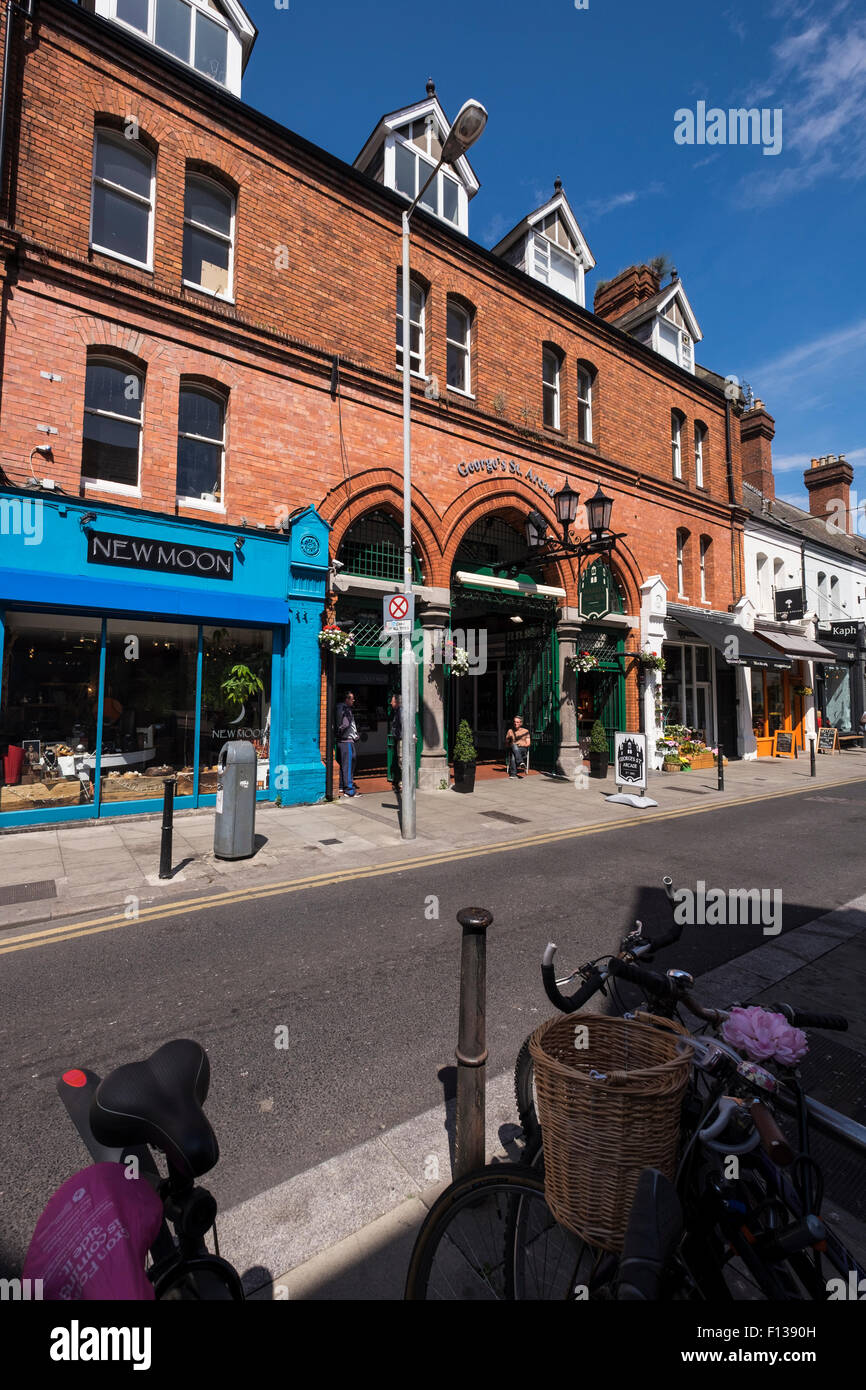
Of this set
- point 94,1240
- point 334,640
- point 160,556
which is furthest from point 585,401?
point 94,1240

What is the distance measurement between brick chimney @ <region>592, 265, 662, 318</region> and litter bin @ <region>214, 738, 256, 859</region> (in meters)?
21.8

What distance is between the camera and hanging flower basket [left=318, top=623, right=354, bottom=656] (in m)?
11.4

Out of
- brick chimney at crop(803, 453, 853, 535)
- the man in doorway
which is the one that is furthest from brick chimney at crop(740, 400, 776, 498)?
the man in doorway

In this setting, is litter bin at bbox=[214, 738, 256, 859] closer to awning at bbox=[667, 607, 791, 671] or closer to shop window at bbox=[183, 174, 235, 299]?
shop window at bbox=[183, 174, 235, 299]

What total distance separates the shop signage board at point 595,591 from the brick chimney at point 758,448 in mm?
14815

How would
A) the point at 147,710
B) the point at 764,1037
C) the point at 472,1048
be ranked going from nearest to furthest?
the point at 764,1037, the point at 472,1048, the point at 147,710

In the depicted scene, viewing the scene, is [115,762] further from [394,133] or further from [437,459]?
[394,133]

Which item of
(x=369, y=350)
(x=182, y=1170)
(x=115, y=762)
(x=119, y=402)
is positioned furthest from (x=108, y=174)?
(x=182, y=1170)

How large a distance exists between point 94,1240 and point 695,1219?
1535 millimetres

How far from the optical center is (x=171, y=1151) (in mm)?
1611

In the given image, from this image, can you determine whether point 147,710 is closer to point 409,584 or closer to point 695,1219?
point 409,584

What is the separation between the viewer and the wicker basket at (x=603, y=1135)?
5.14 feet

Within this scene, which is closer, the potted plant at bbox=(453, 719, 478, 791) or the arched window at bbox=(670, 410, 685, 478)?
the potted plant at bbox=(453, 719, 478, 791)

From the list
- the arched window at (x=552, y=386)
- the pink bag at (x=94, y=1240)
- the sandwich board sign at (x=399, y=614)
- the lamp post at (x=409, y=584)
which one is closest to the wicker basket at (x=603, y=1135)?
the pink bag at (x=94, y=1240)
